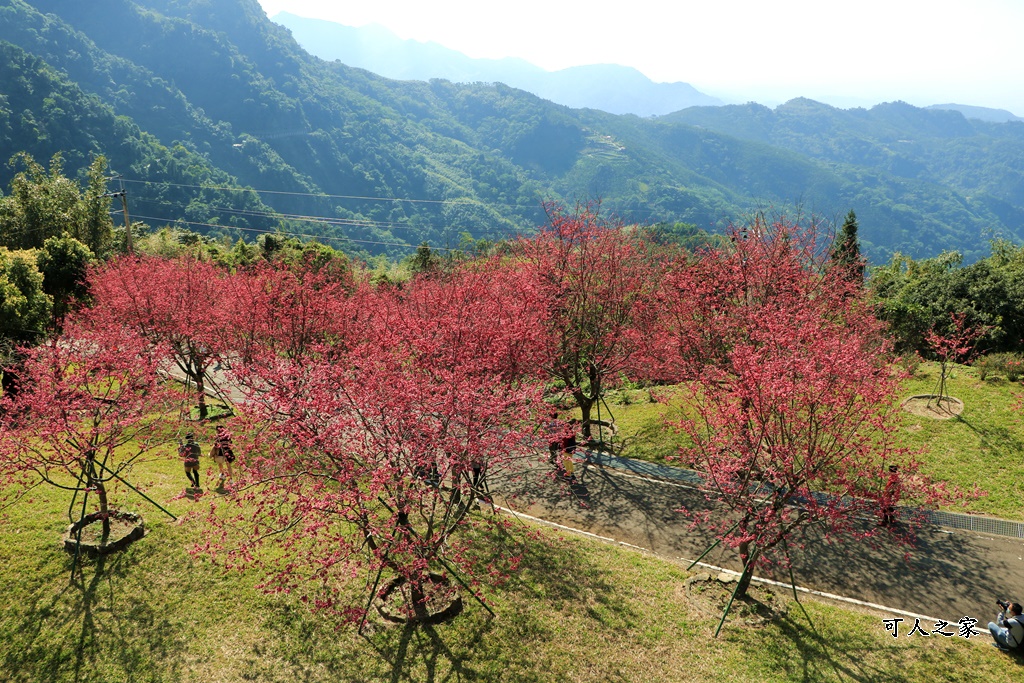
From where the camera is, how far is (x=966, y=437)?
15.8m

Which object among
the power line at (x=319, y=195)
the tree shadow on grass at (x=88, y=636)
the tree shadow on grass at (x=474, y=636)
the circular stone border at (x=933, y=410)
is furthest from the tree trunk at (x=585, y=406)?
the power line at (x=319, y=195)

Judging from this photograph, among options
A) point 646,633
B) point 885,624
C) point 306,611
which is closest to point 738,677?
point 646,633

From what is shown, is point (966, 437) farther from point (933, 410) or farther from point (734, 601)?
point (734, 601)

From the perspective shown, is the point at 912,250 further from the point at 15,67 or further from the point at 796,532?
the point at 15,67

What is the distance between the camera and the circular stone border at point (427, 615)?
9.80 m

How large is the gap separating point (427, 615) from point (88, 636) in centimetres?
565

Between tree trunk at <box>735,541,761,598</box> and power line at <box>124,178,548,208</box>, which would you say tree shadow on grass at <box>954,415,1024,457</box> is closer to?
tree trunk at <box>735,541,761,598</box>

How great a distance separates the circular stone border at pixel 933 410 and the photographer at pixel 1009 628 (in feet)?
30.7

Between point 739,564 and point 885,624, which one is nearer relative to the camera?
point 885,624

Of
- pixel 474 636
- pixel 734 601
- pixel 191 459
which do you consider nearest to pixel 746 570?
pixel 734 601

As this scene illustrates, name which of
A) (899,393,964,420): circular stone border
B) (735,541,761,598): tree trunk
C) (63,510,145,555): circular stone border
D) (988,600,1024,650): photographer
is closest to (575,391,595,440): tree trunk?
(735,541,761,598): tree trunk

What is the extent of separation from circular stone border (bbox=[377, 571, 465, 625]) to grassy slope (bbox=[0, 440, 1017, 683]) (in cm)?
20

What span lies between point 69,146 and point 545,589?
5163 inches

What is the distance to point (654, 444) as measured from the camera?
713 inches
